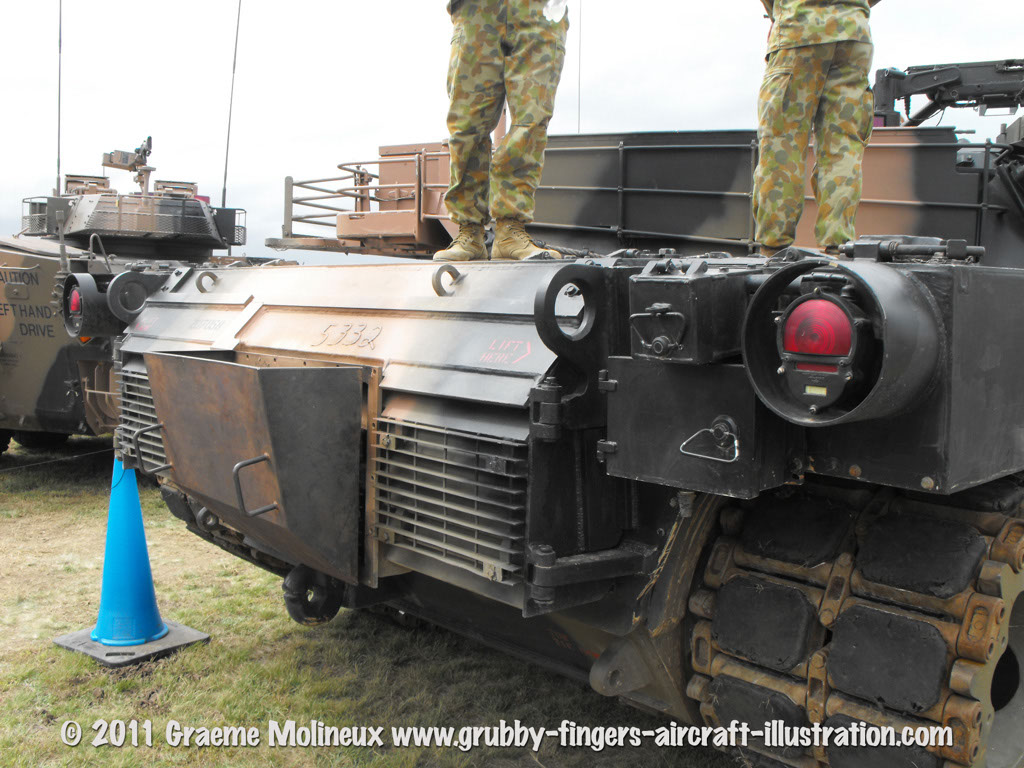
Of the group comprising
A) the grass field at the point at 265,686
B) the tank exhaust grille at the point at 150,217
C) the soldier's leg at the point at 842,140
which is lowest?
the grass field at the point at 265,686

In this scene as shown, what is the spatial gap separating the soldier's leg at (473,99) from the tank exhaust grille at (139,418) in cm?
146

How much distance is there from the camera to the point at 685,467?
7.35ft

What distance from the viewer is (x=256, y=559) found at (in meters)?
4.52

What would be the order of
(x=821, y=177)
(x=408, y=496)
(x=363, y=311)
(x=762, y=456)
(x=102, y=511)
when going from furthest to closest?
(x=102, y=511) < (x=821, y=177) < (x=363, y=311) < (x=408, y=496) < (x=762, y=456)

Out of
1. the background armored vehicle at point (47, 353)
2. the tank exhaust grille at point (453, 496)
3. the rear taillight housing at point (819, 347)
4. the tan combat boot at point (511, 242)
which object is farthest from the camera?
the background armored vehicle at point (47, 353)

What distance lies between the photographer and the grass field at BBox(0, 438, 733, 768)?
11.8 feet

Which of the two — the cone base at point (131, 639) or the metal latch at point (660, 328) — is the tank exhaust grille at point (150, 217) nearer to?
the cone base at point (131, 639)

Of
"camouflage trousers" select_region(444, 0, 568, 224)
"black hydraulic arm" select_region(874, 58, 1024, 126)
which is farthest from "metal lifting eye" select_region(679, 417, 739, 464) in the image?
"black hydraulic arm" select_region(874, 58, 1024, 126)

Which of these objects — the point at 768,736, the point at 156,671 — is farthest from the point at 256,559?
the point at 768,736

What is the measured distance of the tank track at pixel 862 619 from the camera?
227cm

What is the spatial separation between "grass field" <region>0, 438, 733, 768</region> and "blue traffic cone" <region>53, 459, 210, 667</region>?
14 centimetres

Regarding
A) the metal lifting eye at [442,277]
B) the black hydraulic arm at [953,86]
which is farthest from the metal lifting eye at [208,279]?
the black hydraulic arm at [953,86]

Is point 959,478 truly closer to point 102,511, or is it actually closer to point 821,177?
point 821,177

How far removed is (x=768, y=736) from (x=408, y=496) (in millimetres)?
1161
